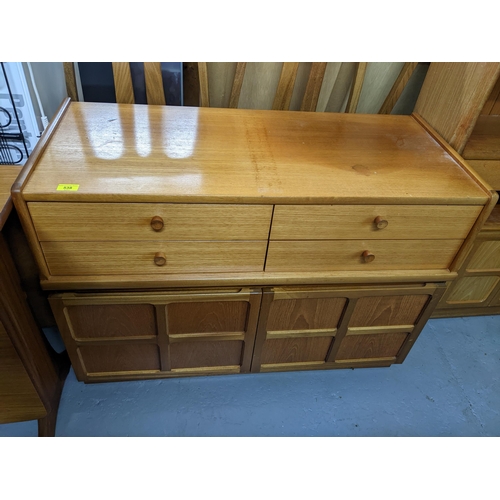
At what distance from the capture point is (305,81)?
1.38 meters

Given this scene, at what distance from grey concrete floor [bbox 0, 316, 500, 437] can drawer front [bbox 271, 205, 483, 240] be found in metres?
0.66

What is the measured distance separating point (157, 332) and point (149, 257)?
30 centimetres

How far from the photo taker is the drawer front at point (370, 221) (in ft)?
3.25

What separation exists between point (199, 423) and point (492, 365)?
1214 mm

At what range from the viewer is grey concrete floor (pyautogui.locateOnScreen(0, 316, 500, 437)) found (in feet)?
4.21

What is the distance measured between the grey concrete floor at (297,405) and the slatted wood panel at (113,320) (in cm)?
29

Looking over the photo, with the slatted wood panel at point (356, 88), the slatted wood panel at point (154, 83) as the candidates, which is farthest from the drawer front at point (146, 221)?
the slatted wood panel at point (356, 88)

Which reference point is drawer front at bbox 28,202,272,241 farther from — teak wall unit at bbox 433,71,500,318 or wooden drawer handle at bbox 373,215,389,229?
teak wall unit at bbox 433,71,500,318

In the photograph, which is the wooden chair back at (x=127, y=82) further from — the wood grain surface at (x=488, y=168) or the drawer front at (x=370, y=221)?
the wood grain surface at (x=488, y=168)

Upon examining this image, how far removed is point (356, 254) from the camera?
1.11 m

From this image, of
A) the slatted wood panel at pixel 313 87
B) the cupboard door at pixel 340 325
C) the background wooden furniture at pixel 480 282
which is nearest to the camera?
the cupboard door at pixel 340 325

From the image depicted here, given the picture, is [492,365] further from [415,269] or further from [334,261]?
[334,261]

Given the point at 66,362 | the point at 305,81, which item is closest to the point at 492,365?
the point at 305,81

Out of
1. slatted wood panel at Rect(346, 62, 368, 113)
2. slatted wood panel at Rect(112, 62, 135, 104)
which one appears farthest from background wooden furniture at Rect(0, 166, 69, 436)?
slatted wood panel at Rect(346, 62, 368, 113)
